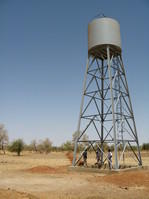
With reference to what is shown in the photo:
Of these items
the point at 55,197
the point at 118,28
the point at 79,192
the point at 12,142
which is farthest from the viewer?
the point at 12,142

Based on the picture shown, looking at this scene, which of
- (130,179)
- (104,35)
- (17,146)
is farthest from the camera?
(17,146)

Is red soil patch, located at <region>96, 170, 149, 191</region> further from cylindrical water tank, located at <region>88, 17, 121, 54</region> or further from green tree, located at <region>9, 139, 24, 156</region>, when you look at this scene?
green tree, located at <region>9, 139, 24, 156</region>

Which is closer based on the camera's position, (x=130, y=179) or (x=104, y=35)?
(x=130, y=179)

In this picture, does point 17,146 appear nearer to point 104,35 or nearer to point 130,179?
point 104,35

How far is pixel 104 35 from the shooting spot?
16891mm

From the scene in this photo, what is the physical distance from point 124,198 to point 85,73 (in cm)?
1167

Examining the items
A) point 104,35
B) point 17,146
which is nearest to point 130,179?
point 104,35

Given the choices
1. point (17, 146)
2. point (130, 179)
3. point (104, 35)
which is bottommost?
point (17, 146)

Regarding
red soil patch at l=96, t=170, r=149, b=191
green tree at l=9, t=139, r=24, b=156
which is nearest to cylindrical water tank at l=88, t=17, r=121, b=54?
red soil patch at l=96, t=170, r=149, b=191

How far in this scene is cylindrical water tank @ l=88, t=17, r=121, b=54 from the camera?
55.2 feet

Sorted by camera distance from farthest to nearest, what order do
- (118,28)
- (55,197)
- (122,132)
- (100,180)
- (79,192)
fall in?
(118,28)
(122,132)
(100,180)
(79,192)
(55,197)

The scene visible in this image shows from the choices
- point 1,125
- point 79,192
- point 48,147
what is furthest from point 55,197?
point 48,147

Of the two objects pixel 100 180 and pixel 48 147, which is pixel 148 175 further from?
pixel 48 147

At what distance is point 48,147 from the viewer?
8031 cm
